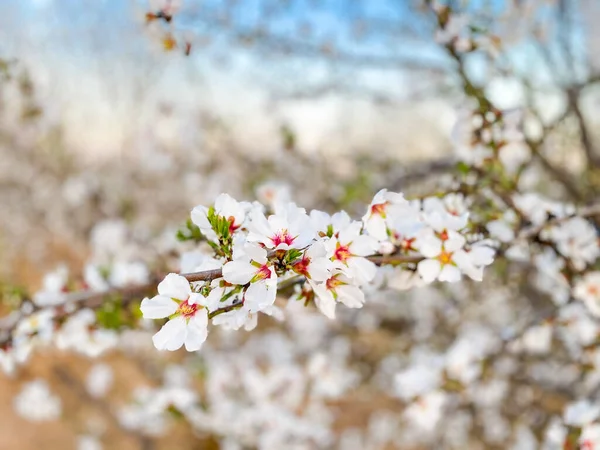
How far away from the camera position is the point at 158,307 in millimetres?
730

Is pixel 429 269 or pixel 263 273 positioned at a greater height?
pixel 263 273

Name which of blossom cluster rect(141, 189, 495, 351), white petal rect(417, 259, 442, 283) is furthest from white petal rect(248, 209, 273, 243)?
white petal rect(417, 259, 442, 283)

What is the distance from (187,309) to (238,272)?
90mm

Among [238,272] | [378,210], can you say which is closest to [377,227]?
[378,210]

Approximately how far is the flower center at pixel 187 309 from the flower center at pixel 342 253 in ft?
0.63

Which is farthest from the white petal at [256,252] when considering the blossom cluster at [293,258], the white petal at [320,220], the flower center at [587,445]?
the flower center at [587,445]

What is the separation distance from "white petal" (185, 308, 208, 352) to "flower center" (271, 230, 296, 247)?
0.12m

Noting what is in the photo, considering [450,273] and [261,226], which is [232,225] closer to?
[261,226]

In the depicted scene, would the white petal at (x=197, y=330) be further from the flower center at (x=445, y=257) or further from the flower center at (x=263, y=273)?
the flower center at (x=445, y=257)

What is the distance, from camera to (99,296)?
121 cm

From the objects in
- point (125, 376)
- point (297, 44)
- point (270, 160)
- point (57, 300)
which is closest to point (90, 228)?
point (125, 376)

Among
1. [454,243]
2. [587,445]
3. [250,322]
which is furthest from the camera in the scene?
[587,445]

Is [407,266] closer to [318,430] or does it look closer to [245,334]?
[318,430]

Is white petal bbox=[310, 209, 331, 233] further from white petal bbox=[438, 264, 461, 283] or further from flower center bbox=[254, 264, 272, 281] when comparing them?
white petal bbox=[438, 264, 461, 283]
